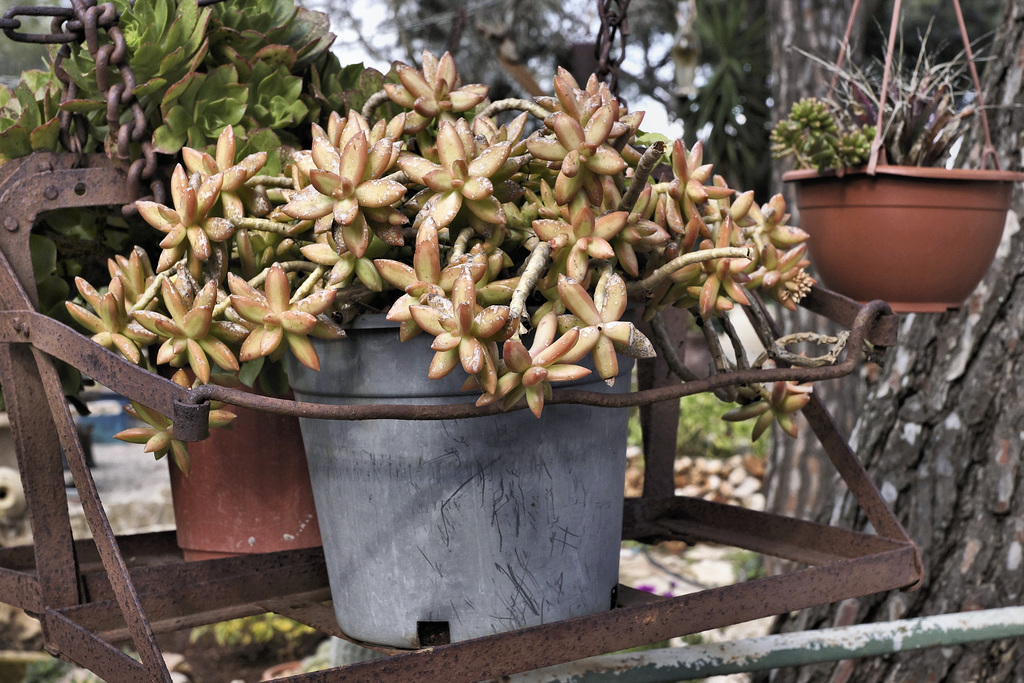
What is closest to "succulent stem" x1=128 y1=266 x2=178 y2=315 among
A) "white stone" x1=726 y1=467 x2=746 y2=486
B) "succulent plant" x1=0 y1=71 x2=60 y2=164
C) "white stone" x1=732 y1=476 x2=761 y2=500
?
"succulent plant" x1=0 y1=71 x2=60 y2=164

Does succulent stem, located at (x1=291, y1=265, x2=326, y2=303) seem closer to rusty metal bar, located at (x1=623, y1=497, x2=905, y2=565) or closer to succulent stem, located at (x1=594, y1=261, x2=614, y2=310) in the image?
succulent stem, located at (x1=594, y1=261, x2=614, y2=310)

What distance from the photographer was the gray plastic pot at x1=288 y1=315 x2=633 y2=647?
0.57m

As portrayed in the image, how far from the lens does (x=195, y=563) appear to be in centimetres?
67

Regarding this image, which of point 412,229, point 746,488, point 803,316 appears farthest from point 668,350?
Result: point 746,488

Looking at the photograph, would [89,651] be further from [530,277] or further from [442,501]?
[530,277]

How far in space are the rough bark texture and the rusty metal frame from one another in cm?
76

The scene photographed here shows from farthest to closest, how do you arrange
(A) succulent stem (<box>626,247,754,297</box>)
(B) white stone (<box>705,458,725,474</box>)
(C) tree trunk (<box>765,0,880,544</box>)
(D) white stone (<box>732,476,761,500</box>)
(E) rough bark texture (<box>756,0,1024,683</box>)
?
(B) white stone (<box>705,458,725,474</box>)
(D) white stone (<box>732,476,761,500</box>)
(C) tree trunk (<box>765,0,880,544</box>)
(E) rough bark texture (<box>756,0,1024,683</box>)
(A) succulent stem (<box>626,247,754,297</box>)

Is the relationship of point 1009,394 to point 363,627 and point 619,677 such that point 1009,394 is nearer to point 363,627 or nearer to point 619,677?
point 619,677

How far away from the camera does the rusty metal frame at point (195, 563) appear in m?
0.49

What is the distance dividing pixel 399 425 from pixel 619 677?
316 mm

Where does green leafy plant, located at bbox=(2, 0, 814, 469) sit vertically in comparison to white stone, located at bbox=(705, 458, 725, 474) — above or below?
above

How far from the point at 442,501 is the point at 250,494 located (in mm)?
266

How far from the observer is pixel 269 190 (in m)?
0.63

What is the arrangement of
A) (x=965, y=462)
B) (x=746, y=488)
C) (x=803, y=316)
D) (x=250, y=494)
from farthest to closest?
1. (x=746, y=488)
2. (x=803, y=316)
3. (x=965, y=462)
4. (x=250, y=494)
